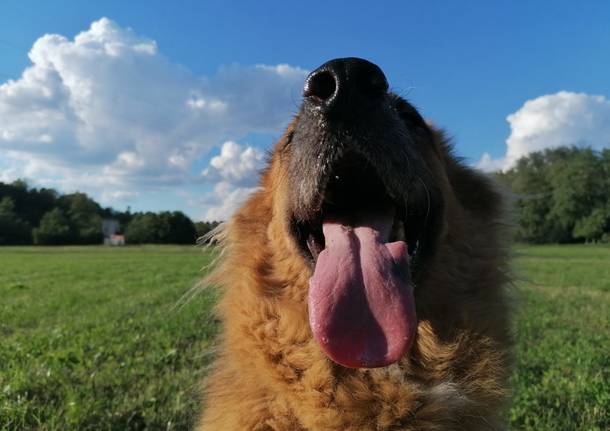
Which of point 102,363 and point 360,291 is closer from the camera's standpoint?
point 360,291

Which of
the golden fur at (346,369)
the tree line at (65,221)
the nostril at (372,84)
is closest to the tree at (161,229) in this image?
the tree line at (65,221)

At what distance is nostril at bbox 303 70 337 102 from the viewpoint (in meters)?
2.38

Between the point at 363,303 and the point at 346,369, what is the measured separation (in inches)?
13.1

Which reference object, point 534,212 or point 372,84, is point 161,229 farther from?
point 372,84

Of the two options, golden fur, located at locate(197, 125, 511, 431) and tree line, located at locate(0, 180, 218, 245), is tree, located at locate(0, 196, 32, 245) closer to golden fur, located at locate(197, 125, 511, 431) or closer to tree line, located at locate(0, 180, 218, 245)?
tree line, located at locate(0, 180, 218, 245)

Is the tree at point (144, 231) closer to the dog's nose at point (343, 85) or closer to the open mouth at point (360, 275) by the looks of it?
the open mouth at point (360, 275)

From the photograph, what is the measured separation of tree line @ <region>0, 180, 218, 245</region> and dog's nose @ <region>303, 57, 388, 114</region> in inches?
2382

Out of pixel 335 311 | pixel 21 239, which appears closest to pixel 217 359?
pixel 335 311

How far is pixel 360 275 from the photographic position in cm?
252

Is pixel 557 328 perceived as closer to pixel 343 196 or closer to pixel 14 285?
pixel 343 196

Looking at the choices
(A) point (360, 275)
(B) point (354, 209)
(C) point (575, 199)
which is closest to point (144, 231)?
(C) point (575, 199)

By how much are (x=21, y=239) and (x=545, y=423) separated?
91.7 m

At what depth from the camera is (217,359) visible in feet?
10.2

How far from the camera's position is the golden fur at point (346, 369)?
236cm
